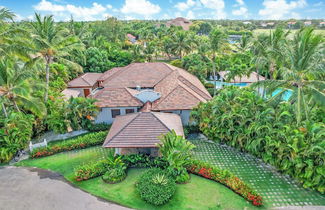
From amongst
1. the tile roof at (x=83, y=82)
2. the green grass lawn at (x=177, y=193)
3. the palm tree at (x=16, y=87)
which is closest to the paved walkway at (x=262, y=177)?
the green grass lawn at (x=177, y=193)

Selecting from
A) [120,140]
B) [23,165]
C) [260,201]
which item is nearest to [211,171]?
[260,201]

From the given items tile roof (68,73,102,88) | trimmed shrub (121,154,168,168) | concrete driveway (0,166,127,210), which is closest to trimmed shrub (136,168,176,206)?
trimmed shrub (121,154,168,168)

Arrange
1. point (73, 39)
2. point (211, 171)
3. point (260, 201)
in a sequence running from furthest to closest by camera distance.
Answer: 1. point (73, 39)
2. point (211, 171)
3. point (260, 201)

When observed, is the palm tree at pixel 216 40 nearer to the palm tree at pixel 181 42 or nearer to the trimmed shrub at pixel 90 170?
the palm tree at pixel 181 42

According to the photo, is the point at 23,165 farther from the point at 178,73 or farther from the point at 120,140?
the point at 178,73

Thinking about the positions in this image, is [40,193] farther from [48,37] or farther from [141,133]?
[48,37]

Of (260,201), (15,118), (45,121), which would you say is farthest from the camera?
(45,121)

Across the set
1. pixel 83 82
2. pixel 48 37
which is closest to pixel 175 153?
pixel 48 37

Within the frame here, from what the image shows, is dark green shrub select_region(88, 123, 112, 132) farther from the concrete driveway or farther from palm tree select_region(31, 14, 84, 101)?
the concrete driveway
